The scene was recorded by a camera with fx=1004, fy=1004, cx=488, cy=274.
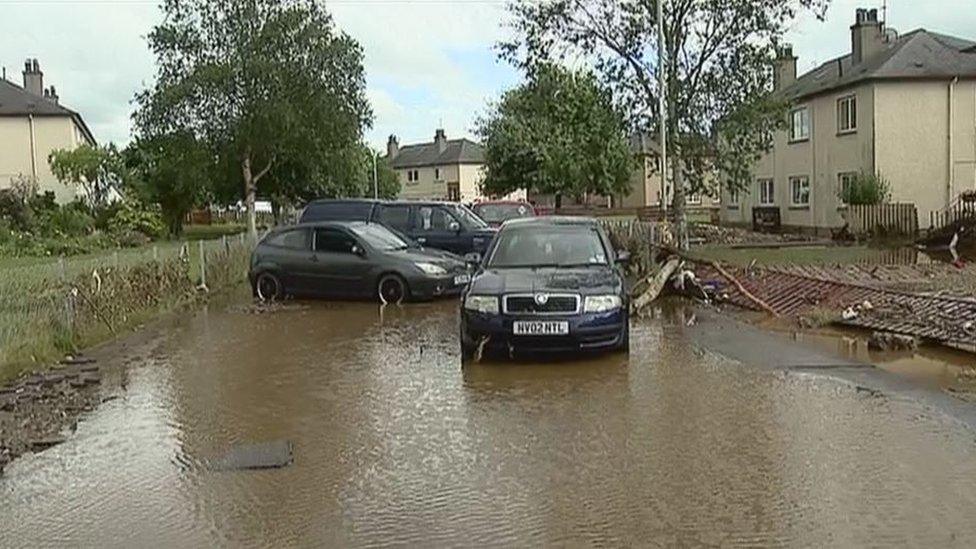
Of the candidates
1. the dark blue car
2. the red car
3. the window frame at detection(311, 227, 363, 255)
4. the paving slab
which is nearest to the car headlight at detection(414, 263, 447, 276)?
the window frame at detection(311, 227, 363, 255)

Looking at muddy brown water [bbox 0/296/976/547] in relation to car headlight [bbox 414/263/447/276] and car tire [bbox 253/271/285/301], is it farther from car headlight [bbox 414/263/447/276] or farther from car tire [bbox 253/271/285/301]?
car tire [bbox 253/271/285/301]

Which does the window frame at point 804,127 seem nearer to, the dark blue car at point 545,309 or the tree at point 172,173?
the tree at point 172,173

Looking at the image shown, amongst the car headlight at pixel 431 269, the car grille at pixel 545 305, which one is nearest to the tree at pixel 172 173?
the car headlight at pixel 431 269

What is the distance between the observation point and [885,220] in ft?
108

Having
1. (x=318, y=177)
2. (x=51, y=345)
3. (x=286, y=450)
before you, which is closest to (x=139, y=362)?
(x=51, y=345)

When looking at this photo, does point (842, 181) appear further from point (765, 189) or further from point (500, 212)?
point (500, 212)

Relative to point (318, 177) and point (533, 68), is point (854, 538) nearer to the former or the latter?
point (533, 68)

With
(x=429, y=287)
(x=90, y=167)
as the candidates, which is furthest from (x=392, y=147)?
(x=429, y=287)

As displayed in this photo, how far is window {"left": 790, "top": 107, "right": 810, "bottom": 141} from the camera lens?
130 feet

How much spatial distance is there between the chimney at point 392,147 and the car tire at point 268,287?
94.6m

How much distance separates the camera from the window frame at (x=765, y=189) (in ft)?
142

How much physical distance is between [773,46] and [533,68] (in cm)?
713

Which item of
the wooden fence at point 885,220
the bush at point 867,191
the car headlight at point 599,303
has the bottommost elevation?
the car headlight at point 599,303

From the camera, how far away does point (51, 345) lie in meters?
11.9
